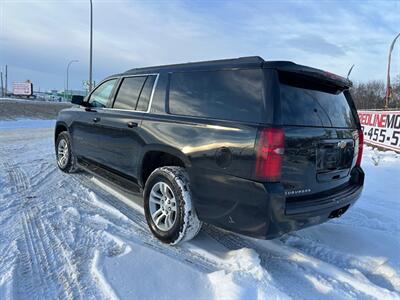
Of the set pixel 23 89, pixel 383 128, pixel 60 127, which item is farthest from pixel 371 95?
pixel 23 89

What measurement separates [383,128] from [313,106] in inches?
434

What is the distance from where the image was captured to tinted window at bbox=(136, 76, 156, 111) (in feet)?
13.5

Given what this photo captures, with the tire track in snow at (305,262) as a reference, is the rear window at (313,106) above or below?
above

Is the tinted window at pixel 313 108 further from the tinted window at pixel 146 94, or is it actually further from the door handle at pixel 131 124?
the door handle at pixel 131 124

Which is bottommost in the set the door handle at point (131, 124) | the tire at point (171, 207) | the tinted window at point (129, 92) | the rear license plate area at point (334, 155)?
the tire at point (171, 207)

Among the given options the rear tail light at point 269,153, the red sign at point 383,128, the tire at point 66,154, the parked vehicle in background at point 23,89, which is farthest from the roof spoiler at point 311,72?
the parked vehicle in background at point 23,89

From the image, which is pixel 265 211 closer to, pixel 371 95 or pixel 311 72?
pixel 311 72

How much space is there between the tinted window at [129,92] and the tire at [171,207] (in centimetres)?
115

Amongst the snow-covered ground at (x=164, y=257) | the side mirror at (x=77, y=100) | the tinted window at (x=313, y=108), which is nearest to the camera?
the snow-covered ground at (x=164, y=257)

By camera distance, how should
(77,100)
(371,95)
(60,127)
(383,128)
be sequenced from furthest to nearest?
(371,95) < (383,128) < (60,127) < (77,100)

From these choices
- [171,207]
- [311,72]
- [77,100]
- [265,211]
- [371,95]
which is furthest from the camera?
[371,95]

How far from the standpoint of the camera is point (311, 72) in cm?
313

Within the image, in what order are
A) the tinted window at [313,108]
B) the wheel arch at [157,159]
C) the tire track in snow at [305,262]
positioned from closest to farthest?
the tire track in snow at [305,262] < the tinted window at [313,108] < the wheel arch at [157,159]

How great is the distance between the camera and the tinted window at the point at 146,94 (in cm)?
412
